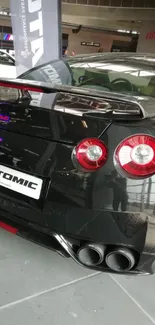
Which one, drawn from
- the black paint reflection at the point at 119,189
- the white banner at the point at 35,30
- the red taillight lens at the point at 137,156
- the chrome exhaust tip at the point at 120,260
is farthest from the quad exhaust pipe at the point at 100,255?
the white banner at the point at 35,30

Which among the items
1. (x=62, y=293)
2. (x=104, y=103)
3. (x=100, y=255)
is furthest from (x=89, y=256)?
(x=104, y=103)

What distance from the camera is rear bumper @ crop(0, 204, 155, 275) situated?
1.24m

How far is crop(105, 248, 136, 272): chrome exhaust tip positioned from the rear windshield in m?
1.28

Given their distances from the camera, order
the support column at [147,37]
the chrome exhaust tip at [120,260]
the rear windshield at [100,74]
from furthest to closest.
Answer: the support column at [147,37] < the rear windshield at [100,74] < the chrome exhaust tip at [120,260]

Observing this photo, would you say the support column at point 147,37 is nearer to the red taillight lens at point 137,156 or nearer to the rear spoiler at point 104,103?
the rear spoiler at point 104,103

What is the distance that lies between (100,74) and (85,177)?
1.54 metres

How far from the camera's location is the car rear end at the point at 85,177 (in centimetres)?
120

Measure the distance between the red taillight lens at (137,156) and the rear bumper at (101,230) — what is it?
7.3 inches

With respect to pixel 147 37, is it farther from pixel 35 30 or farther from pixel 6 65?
pixel 35 30

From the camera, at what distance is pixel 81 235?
131 cm

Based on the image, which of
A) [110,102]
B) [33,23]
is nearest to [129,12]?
[33,23]

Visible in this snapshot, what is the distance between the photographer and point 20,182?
54.1 inches

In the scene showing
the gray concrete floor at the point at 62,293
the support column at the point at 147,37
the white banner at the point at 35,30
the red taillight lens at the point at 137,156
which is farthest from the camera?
the support column at the point at 147,37

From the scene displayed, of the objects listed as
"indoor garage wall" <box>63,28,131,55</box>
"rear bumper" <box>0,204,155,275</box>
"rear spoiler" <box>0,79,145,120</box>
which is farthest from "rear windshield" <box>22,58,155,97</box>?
"indoor garage wall" <box>63,28,131,55</box>
